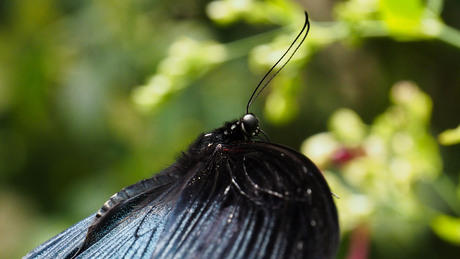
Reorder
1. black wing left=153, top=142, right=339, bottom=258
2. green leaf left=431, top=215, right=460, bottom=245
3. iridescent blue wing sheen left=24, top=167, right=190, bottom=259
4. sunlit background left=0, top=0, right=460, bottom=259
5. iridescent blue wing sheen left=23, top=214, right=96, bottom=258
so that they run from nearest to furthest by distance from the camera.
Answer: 1. black wing left=153, top=142, right=339, bottom=258
2. iridescent blue wing sheen left=24, top=167, right=190, bottom=259
3. iridescent blue wing sheen left=23, top=214, right=96, bottom=258
4. green leaf left=431, top=215, right=460, bottom=245
5. sunlit background left=0, top=0, right=460, bottom=259

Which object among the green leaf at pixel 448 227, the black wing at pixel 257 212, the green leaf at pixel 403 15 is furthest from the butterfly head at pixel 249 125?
the green leaf at pixel 448 227

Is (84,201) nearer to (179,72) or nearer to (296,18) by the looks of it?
(179,72)

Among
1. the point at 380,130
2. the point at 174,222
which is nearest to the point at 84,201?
the point at 380,130

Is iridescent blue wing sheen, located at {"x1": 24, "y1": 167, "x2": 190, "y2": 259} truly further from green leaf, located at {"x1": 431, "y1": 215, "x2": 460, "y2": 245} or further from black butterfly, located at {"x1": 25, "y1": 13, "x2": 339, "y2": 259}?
green leaf, located at {"x1": 431, "y1": 215, "x2": 460, "y2": 245}

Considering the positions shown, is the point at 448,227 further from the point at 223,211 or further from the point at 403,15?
the point at 223,211

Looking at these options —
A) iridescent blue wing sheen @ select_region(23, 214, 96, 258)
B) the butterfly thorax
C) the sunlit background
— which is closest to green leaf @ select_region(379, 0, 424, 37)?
the butterfly thorax

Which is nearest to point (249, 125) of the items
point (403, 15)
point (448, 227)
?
point (403, 15)

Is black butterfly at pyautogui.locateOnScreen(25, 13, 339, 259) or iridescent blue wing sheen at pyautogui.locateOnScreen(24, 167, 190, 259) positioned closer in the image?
black butterfly at pyautogui.locateOnScreen(25, 13, 339, 259)
